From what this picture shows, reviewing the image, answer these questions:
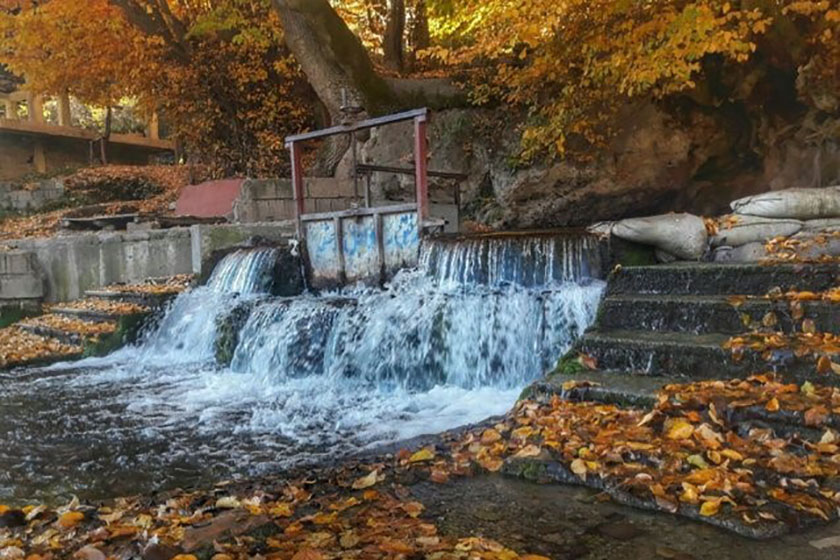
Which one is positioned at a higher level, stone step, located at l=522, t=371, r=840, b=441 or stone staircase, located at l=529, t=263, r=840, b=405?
stone staircase, located at l=529, t=263, r=840, b=405

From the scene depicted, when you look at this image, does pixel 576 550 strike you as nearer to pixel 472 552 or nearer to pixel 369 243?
pixel 472 552

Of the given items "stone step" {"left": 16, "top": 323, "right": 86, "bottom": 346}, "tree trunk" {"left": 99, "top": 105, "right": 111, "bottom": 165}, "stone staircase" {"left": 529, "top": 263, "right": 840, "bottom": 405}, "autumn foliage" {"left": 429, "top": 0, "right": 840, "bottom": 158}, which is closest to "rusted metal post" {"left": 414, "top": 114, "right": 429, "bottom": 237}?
"autumn foliage" {"left": 429, "top": 0, "right": 840, "bottom": 158}

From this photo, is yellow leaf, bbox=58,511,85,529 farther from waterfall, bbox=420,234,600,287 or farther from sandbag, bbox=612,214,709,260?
sandbag, bbox=612,214,709,260

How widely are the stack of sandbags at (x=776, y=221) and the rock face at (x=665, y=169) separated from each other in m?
3.39

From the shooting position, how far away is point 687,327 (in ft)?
16.7

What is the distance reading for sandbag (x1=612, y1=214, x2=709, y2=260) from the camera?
6.95 metres

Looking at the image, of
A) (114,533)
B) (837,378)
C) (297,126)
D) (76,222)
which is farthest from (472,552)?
(297,126)

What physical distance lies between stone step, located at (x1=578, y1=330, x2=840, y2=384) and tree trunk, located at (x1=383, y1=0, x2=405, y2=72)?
1373 centimetres

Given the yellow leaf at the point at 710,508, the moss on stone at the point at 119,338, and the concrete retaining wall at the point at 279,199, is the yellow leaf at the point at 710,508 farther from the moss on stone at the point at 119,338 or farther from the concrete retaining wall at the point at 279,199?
the concrete retaining wall at the point at 279,199

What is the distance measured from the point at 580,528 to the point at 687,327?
2730mm

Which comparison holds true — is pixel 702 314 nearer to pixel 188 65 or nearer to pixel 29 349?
pixel 29 349

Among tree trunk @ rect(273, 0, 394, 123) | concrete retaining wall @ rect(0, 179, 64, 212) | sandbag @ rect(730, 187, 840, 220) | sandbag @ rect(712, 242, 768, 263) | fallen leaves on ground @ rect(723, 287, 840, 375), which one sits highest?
tree trunk @ rect(273, 0, 394, 123)

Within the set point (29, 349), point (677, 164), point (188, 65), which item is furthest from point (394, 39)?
point (29, 349)

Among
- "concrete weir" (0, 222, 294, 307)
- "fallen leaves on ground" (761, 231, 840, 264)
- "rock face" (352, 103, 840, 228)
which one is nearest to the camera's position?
"fallen leaves on ground" (761, 231, 840, 264)
